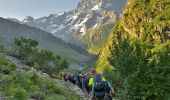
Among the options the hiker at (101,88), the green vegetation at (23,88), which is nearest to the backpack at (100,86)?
the hiker at (101,88)

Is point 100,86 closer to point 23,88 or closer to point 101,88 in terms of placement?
point 101,88

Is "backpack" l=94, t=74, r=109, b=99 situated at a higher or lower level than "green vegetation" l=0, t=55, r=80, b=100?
higher

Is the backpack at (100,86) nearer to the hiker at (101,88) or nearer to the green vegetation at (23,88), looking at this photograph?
the hiker at (101,88)

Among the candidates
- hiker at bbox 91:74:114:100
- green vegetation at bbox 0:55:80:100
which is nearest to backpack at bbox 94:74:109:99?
hiker at bbox 91:74:114:100

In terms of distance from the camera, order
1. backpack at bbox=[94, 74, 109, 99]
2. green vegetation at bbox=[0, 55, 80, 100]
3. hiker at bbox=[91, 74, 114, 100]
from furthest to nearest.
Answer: green vegetation at bbox=[0, 55, 80, 100] → backpack at bbox=[94, 74, 109, 99] → hiker at bbox=[91, 74, 114, 100]

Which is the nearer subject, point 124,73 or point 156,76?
point 156,76

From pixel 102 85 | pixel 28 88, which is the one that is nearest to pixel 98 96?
pixel 102 85

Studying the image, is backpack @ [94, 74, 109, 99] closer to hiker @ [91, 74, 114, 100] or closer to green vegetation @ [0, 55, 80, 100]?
hiker @ [91, 74, 114, 100]

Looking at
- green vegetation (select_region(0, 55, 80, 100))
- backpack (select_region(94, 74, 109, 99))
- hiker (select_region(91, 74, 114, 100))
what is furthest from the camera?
green vegetation (select_region(0, 55, 80, 100))

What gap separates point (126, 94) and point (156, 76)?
5.47 meters

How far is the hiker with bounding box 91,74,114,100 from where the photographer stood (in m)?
18.9

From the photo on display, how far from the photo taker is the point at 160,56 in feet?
139

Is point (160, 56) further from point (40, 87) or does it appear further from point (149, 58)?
point (40, 87)

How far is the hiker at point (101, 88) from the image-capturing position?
62.1 feet
